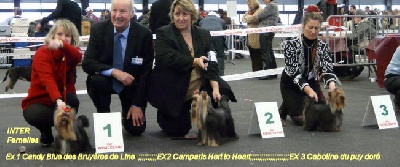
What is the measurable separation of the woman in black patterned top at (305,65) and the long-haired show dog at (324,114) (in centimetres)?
16

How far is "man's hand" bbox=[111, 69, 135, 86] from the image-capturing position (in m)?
3.87

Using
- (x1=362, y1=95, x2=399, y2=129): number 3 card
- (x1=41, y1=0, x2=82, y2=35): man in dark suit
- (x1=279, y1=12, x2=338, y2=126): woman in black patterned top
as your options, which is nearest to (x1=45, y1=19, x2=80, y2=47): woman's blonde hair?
(x1=279, y1=12, x2=338, y2=126): woman in black patterned top

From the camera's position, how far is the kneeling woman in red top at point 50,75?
347cm

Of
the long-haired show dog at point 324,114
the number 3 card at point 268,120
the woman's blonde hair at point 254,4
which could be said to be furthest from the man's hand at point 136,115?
the woman's blonde hair at point 254,4

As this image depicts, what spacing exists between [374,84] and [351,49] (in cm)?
94

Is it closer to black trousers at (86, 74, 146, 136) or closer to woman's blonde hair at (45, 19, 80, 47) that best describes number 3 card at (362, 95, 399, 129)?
Answer: black trousers at (86, 74, 146, 136)

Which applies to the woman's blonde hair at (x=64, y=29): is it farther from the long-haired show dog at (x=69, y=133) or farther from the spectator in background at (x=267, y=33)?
the spectator in background at (x=267, y=33)

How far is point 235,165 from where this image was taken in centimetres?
316

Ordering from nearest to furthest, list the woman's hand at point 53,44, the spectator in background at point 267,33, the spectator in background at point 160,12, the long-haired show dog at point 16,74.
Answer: the woman's hand at point 53,44, the spectator in background at point 160,12, the long-haired show dog at point 16,74, the spectator in background at point 267,33

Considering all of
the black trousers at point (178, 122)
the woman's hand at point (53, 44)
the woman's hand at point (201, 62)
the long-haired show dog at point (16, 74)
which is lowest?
the black trousers at point (178, 122)

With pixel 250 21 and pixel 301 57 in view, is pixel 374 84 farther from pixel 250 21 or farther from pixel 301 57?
pixel 301 57

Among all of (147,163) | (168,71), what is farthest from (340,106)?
(147,163)

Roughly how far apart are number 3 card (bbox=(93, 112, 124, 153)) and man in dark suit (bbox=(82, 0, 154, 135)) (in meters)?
0.42

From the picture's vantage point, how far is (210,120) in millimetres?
3564
